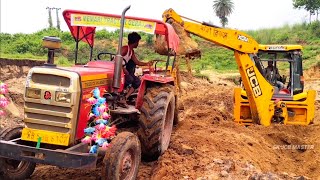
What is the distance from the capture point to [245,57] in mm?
10477

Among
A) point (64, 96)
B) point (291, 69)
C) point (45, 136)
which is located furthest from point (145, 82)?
point (291, 69)

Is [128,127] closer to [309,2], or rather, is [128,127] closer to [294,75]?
[294,75]

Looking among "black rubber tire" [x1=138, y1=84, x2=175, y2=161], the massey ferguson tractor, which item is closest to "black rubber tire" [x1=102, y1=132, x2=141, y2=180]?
the massey ferguson tractor

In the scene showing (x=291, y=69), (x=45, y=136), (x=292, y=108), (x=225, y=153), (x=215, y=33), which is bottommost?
(x=225, y=153)

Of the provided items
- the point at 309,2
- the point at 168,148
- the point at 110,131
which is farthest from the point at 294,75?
the point at 309,2

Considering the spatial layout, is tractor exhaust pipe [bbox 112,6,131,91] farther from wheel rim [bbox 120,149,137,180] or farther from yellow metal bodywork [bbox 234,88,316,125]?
yellow metal bodywork [bbox 234,88,316,125]

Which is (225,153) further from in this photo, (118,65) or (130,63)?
(118,65)

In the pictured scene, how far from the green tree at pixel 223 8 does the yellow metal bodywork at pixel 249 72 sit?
148 ft

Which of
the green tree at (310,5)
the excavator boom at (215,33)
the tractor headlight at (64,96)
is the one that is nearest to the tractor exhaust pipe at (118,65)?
the tractor headlight at (64,96)

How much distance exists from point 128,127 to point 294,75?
19.0 ft

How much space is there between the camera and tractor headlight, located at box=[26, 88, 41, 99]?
5.84m

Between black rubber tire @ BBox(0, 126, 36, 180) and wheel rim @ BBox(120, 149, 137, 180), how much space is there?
1585mm

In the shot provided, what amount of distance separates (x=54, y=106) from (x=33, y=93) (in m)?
0.34

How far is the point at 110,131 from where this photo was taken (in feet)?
18.7
